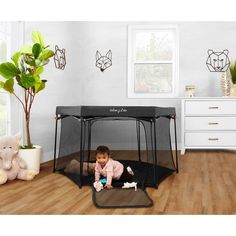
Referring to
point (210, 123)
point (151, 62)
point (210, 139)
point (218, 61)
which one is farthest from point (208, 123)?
point (151, 62)

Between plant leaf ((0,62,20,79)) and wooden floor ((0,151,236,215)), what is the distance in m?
0.94

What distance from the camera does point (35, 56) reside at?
11.3 feet

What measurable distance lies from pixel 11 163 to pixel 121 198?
1146mm

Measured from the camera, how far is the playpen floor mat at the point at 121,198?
2.33 m

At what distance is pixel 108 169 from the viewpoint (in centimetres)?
291

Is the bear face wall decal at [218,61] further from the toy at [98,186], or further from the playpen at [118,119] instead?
the toy at [98,186]

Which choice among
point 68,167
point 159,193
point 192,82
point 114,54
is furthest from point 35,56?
point 192,82

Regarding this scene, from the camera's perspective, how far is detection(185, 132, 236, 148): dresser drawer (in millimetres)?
4965

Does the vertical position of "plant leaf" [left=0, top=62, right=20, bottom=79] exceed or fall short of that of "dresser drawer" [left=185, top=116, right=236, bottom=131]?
it exceeds it

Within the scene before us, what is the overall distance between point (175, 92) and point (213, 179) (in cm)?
236

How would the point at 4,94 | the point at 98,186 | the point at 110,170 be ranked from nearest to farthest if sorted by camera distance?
the point at 98,186 → the point at 110,170 → the point at 4,94

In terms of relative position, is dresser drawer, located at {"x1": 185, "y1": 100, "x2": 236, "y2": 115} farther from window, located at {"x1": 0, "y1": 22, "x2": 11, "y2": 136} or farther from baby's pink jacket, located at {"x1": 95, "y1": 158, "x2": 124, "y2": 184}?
window, located at {"x1": 0, "y1": 22, "x2": 11, "y2": 136}

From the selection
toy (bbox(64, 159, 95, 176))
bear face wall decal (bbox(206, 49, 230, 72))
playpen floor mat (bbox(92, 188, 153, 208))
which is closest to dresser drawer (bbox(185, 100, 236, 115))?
bear face wall decal (bbox(206, 49, 230, 72))

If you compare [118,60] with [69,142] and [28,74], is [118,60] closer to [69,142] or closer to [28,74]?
[69,142]
